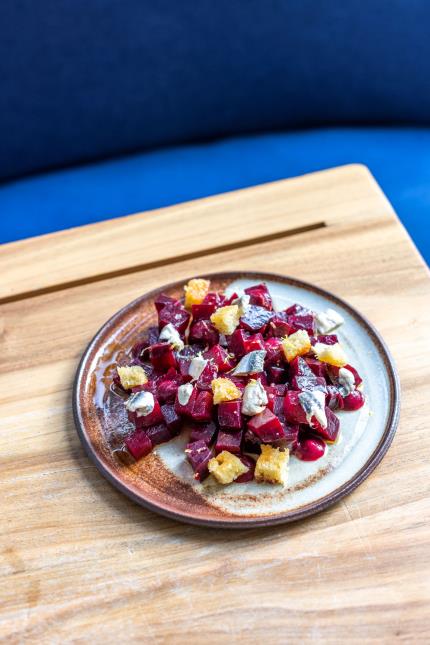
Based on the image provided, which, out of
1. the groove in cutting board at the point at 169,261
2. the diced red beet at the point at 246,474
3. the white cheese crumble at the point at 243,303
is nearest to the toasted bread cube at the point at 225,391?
the diced red beet at the point at 246,474

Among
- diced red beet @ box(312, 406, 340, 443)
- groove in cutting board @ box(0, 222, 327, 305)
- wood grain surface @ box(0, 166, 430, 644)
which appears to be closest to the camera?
wood grain surface @ box(0, 166, 430, 644)

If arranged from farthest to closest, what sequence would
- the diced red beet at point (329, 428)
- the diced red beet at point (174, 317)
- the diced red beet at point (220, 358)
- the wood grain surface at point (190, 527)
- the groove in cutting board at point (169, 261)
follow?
the groove in cutting board at point (169, 261), the diced red beet at point (174, 317), the diced red beet at point (220, 358), the diced red beet at point (329, 428), the wood grain surface at point (190, 527)

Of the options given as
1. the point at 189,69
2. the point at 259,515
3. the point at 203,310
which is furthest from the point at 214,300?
the point at 189,69

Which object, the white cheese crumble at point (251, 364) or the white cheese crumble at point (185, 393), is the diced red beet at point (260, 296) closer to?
the white cheese crumble at point (251, 364)

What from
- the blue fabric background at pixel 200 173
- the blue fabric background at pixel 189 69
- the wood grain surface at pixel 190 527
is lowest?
the wood grain surface at pixel 190 527

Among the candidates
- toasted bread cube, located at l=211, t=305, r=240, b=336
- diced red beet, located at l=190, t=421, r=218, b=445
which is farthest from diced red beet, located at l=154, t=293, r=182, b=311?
diced red beet, located at l=190, t=421, r=218, b=445

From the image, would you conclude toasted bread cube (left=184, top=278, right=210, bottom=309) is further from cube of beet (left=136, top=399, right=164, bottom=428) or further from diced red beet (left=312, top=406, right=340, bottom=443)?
diced red beet (left=312, top=406, right=340, bottom=443)
